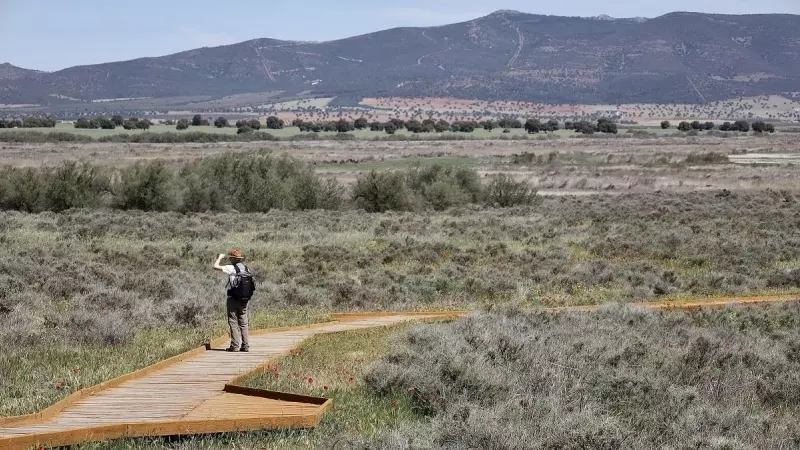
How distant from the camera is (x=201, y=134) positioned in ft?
338

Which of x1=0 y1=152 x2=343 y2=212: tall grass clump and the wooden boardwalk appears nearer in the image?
the wooden boardwalk

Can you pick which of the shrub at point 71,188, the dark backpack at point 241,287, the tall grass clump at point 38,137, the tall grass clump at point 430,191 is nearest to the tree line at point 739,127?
the tall grass clump at point 38,137

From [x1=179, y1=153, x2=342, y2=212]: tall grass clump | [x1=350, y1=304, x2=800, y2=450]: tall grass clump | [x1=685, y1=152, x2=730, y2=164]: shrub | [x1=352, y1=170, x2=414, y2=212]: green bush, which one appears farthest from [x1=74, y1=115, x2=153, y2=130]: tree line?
[x1=350, y1=304, x2=800, y2=450]: tall grass clump

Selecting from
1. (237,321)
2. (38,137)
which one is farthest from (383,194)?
(38,137)

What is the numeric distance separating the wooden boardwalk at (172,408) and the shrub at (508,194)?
3708 cm

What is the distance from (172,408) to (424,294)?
1197 cm

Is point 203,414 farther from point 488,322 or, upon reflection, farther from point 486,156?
point 486,156

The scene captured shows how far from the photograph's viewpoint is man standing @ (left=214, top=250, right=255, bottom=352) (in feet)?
41.1

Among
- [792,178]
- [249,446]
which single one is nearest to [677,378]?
[249,446]

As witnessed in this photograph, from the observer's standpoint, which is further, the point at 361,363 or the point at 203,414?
the point at 361,363

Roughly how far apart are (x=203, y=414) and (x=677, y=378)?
19.3 feet

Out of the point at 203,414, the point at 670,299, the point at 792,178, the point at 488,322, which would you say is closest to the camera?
the point at 203,414

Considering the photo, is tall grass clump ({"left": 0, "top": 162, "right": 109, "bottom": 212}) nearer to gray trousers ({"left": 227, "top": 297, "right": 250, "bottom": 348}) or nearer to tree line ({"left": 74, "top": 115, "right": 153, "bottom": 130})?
gray trousers ({"left": 227, "top": 297, "right": 250, "bottom": 348})

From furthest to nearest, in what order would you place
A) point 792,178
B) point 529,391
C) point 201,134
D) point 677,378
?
point 201,134 < point 792,178 < point 677,378 < point 529,391
